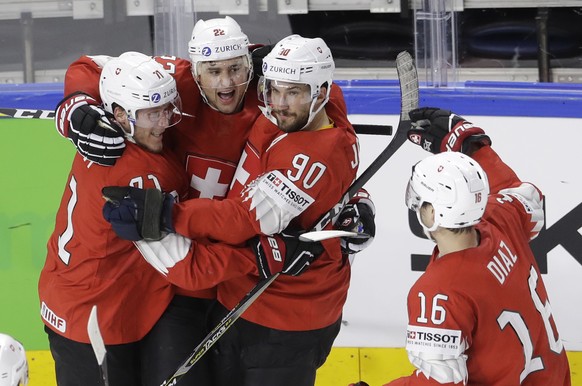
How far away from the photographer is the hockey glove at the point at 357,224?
3.04 meters

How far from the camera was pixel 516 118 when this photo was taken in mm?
3732

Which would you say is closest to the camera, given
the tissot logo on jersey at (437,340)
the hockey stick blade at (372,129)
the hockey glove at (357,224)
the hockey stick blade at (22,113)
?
the tissot logo on jersey at (437,340)

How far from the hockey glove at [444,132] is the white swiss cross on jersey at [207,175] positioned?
53 centimetres

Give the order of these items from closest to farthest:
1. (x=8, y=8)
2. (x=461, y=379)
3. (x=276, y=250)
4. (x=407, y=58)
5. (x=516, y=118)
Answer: (x=461, y=379), (x=276, y=250), (x=407, y=58), (x=516, y=118), (x=8, y=8)

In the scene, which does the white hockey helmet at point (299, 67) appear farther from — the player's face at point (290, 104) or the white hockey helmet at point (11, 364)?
the white hockey helmet at point (11, 364)

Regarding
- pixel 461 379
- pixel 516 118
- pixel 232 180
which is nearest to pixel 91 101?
pixel 232 180

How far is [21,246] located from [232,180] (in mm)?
1250

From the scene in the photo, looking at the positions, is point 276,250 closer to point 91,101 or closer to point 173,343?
point 173,343

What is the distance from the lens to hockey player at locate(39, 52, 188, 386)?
2.80 metres

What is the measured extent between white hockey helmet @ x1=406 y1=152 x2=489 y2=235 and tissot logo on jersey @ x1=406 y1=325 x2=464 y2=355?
9.1 inches

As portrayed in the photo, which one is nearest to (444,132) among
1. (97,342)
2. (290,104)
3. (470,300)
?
(290,104)

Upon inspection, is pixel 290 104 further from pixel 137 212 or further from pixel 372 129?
pixel 372 129

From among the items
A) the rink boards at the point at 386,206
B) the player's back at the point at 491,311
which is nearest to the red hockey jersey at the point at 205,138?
the player's back at the point at 491,311

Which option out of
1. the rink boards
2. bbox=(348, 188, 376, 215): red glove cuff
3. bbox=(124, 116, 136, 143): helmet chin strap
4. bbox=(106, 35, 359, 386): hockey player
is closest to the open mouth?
bbox=(106, 35, 359, 386): hockey player
